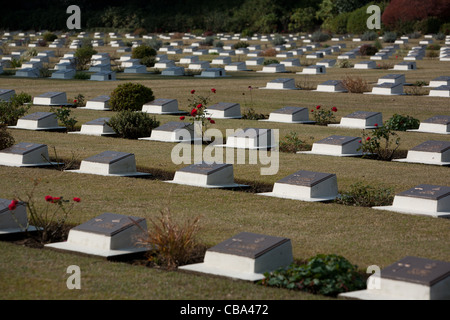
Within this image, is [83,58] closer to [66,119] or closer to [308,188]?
[66,119]

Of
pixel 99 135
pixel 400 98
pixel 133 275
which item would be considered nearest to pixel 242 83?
pixel 400 98

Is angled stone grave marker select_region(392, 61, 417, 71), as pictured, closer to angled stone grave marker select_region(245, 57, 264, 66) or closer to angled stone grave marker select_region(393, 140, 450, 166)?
angled stone grave marker select_region(245, 57, 264, 66)

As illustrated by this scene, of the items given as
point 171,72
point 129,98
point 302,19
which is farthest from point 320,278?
point 302,19

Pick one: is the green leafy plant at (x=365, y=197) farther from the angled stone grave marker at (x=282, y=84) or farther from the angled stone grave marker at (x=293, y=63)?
the angled stone grave marker at (x=293, y=63)

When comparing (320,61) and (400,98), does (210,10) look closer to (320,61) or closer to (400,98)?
(320,61)

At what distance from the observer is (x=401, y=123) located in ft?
60.7

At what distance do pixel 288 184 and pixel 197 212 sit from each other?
5.91ft

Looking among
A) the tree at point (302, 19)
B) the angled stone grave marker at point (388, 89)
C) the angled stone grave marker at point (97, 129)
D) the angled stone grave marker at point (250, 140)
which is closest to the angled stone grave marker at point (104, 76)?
the angled stone grave marker at point (388, 89)

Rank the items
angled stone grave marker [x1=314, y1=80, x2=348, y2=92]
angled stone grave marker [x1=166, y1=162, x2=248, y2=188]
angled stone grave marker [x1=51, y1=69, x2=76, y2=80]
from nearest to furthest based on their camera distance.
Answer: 1. angled stone grave marker [x1=166, y1=162, x2=248, y2=188]
2. angled stone grave marker [x1=314, y1=80, x2=348, y2=92]
3. angled stone grave marker [x1=51, y1=69, x2=76, y2=80]

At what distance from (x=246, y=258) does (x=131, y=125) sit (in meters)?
10.3

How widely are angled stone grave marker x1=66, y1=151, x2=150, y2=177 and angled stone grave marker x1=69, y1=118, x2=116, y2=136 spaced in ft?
14.9

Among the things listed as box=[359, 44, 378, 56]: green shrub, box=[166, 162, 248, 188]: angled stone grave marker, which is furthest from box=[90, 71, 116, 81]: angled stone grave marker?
box=[166, 162, 248, 188]: angled stone grave marker

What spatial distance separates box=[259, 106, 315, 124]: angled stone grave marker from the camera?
64.8ft
